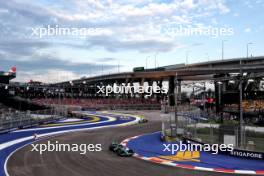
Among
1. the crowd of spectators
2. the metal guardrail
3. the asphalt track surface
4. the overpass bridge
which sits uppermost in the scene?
the overpass bridge

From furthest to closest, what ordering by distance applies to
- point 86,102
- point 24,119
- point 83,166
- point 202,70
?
point 86,102 → point 202,70 → point 24,119 → point 83,166

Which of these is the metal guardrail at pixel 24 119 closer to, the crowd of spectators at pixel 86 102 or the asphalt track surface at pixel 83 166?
the asphalt track surface at pixel 83 166

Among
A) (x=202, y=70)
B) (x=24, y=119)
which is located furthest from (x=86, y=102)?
(x=24, y=119)

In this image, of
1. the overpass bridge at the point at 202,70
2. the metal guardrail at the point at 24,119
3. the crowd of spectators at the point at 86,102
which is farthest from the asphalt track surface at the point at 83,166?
the crowd of spectators at the point at 86,102

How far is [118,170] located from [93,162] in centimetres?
288

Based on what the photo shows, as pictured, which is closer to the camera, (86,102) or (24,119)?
(24,119)

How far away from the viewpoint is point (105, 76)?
5167 inches

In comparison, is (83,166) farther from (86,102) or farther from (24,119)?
(86,102)

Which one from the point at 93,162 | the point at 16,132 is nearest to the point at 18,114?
the point at 16,132

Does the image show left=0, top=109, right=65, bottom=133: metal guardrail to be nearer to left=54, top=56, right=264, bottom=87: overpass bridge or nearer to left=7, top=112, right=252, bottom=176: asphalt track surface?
left=7, top=112, right=252, bottom=176: asphalt track surface

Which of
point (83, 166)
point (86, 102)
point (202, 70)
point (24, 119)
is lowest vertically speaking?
point (83, 166)

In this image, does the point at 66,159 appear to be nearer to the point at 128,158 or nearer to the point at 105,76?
the point at 128,158

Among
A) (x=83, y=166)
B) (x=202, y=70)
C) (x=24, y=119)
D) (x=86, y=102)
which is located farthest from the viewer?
(x=86, y=102)

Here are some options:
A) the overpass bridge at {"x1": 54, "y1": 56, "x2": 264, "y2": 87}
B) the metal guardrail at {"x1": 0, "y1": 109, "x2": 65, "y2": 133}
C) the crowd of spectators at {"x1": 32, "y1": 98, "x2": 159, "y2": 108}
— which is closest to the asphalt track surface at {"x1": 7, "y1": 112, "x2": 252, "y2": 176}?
the metal guardrail at {"x1": 0, "y1": 109, "x2": 65, "y2": 133}
